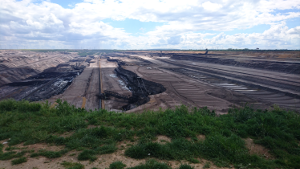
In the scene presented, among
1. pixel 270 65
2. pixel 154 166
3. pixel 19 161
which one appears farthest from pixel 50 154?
pixel 270 65

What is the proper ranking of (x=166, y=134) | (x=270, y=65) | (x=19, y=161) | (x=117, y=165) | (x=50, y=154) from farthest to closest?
(x=270, y=65)
(x=166, y=134)
(x=50, y=154)
(x=19, y=161)
(x=117, y=165)

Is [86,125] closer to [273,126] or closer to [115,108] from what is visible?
[273,126]

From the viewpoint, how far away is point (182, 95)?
74.9 ft

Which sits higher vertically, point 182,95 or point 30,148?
point 30,148

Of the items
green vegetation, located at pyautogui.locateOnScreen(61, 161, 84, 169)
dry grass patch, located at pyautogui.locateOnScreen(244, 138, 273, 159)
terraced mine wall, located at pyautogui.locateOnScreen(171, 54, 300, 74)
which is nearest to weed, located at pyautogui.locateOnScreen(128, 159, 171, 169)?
green vegetation, located at pyautogui.locateOnScreen(61, 161, 84, 169)

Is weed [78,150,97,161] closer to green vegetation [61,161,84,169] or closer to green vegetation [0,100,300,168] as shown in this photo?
green vegetation [0,100,300,168]

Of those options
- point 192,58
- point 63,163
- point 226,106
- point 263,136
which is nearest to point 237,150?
point 263,136

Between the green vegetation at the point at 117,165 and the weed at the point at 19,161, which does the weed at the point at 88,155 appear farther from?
the weed at the point at 19,161

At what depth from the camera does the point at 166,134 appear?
280 inches

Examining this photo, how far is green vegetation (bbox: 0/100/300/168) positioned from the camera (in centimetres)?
557

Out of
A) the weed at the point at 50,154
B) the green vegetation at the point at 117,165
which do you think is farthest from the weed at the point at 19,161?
the green vegetation at the point at 117,165

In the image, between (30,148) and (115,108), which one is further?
(115,108)

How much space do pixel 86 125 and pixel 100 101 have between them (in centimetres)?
1455

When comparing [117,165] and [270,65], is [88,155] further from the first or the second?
[270,65]
